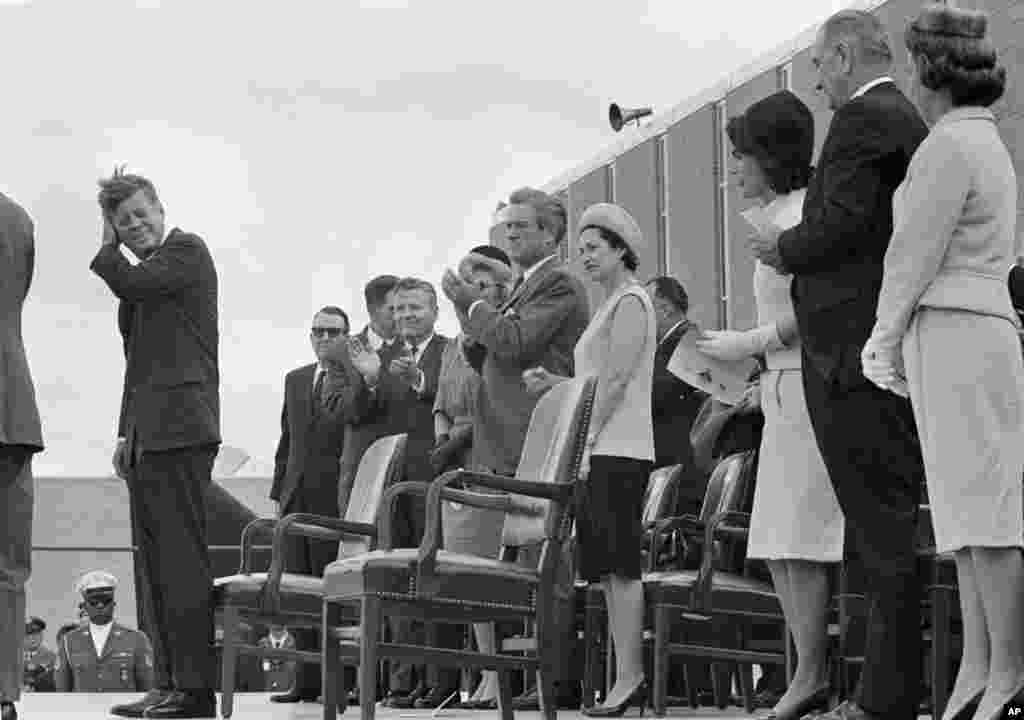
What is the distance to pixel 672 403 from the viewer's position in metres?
7.32

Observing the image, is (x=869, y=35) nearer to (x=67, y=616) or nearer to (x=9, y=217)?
(x=9, y=217)

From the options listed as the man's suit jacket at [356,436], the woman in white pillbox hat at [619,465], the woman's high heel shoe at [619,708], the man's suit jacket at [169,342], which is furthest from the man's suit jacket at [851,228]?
the man's suit jacket at [356,436]

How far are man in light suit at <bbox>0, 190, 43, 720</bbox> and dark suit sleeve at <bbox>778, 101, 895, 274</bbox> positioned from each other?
2222mm

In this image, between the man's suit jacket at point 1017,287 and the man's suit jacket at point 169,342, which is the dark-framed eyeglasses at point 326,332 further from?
the man's suit jacket at point 1017,287

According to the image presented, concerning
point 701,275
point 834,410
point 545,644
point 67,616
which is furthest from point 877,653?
point 67,616

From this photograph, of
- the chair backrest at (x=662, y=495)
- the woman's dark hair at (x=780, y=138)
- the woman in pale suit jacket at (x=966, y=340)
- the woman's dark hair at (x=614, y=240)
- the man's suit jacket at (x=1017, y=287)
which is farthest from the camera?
the chair backrest at (x=662, y=495)

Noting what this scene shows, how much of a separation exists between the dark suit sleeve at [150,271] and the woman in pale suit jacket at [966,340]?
2.66 m

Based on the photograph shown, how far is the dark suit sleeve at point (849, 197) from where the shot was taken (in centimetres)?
465

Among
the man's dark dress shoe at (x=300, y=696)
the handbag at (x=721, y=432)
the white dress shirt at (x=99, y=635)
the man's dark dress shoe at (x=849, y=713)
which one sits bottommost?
the man's dark dress shoe at (x=300, y=696)

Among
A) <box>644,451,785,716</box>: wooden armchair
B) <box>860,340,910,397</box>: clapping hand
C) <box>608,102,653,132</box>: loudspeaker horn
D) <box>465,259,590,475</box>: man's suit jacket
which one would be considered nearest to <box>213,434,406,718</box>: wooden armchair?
<box>465,259,590,475</box>: man's suit jacket

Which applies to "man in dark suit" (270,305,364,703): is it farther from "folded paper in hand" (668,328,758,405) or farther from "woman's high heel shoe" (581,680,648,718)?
"folded paper in hand" (668,328,758,405)

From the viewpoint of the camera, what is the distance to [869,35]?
4.87 metres

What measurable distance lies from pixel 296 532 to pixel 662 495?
143 cm

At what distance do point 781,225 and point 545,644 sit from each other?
3.91 feet
